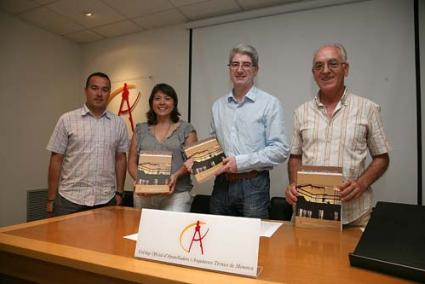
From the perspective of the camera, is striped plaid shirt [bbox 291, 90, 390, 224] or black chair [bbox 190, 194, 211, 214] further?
black chair [bbox 190, 194, 211, 214]

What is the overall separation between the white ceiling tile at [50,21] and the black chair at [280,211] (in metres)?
3.02

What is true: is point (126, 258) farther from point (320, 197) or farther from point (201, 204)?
point (201, 204)

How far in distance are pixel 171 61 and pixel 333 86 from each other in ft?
7.72

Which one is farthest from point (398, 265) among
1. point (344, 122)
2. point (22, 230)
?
point (22, 230)

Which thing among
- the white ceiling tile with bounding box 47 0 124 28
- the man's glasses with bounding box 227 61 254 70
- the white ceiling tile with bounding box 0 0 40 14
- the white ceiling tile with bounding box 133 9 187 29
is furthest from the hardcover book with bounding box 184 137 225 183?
the white ceiling tile with bounding box 0 0 40 14

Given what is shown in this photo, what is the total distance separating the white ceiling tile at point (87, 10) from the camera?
2.89 meters

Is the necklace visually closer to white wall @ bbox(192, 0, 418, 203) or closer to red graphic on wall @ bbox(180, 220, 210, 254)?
red graphic on wall @ bbox(180, 220, 210, 254)

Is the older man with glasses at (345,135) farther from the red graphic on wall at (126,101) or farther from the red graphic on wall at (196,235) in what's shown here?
the red graphic on wall at (126,101)

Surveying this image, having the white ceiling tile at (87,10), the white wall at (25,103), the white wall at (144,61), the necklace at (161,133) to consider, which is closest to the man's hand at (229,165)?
the necklace at (161,133)

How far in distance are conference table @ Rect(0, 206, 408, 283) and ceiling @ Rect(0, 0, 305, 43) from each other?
2404 mm

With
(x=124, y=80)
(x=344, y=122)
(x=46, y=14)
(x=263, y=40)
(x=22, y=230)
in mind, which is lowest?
(x=22, y=230)

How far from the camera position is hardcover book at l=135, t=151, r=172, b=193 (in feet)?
4.91

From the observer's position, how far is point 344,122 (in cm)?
139

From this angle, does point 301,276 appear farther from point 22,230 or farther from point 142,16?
point 142,16
